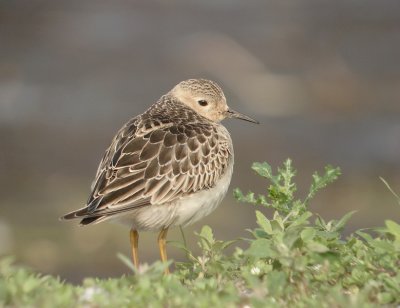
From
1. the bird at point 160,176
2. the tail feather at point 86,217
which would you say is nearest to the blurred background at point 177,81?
the bird at point 160,176

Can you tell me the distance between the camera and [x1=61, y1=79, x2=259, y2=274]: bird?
25.9 ft

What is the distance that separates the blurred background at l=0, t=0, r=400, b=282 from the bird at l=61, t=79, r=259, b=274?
6058mm

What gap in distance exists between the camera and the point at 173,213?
809 centimetres

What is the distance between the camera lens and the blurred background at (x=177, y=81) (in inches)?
626

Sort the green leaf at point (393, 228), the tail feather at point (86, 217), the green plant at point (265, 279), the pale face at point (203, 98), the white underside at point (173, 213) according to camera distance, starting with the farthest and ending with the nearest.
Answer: the pale face at point (203, 98)
the white underside at point (173, 213)
the tail feather at point (86, 217)
the green leaf at point (393, 228)
the green plant at point (265, 279)

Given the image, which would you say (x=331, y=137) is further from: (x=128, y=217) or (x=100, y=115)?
(x=128, y=217)

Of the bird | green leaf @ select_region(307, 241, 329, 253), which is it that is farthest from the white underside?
green leaf @ select_region(307, 241, 329, 253)

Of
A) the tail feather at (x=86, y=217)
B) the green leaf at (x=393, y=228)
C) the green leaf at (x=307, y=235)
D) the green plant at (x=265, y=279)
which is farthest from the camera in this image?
the tail feather at (x=86, y=217)

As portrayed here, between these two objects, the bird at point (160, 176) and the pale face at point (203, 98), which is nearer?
the bird at point (160, 176)

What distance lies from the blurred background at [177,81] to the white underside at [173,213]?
248 inches

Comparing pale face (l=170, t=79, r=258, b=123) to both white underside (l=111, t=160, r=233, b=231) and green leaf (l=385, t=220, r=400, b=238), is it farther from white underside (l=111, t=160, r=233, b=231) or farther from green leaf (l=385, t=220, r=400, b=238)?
green leaf (l=385, t=220, r=400, b=238)

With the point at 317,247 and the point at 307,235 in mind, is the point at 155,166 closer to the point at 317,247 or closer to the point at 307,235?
the point at 307,235

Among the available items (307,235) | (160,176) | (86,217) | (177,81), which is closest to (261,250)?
(307,235)

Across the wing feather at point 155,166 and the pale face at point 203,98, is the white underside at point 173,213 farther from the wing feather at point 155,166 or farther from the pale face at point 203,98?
the pale face at point 203,98
